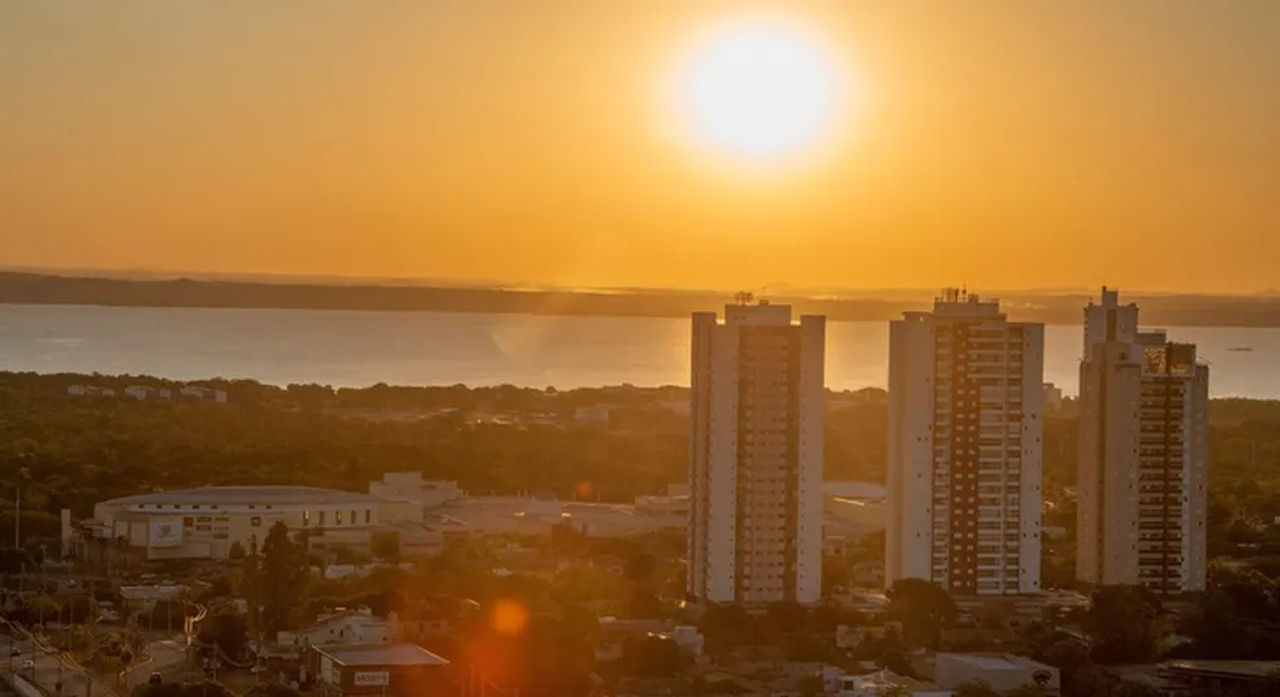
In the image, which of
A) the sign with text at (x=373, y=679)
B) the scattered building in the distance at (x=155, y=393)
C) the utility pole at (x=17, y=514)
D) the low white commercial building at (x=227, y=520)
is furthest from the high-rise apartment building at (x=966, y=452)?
the scattered building in the distance at (x=155, y=393)

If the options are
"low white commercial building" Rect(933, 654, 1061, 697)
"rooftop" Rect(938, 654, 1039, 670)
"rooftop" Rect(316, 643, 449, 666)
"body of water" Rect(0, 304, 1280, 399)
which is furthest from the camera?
"body of water" Rect(0, 304, 1280, 399)

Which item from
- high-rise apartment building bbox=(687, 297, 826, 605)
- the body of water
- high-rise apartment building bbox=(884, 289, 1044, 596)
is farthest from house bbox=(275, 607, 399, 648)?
the body of water

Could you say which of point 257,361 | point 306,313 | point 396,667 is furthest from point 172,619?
point 306,313

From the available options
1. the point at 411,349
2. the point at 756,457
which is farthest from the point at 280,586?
the point at 411,349

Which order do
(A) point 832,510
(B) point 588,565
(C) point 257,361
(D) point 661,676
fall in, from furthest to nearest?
(C) point 257,361
(A) point 832,510
(B) point 588,565
(D) point 661,676

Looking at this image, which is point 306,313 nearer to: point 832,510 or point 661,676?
point 832,510

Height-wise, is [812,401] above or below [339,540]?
above

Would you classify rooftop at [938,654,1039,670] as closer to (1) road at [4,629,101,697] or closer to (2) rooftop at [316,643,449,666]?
(2) rooftop at [316,643,449,666]
